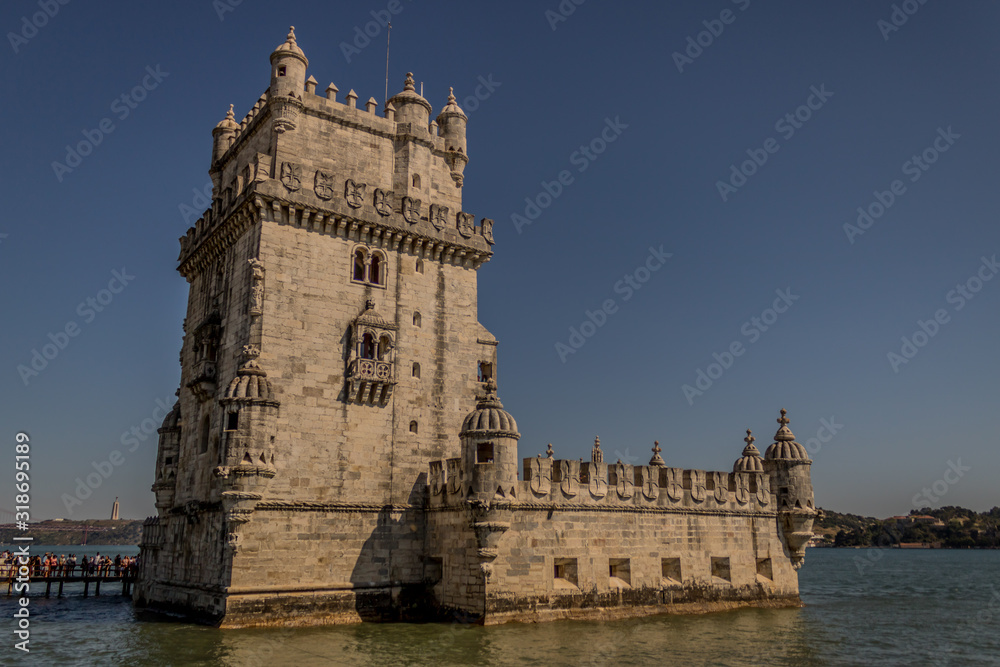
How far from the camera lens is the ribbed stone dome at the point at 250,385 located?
25.8m

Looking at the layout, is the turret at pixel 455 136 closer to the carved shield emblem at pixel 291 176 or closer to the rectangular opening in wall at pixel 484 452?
the carved shield emblem at pixel 291 176

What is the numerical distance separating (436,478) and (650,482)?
8744 millimetres

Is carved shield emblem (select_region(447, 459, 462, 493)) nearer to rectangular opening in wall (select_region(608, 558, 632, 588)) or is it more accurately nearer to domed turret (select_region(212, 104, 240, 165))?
rectangular opening in wall (select_region(608, 558, 632, 588))

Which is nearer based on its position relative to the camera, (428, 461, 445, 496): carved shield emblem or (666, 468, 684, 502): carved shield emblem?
(428, 461, 445, 496): carved shield emblem

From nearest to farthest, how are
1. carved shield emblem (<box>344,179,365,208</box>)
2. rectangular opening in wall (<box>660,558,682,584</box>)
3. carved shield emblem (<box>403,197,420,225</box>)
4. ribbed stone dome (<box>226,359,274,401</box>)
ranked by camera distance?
ribbed stone dome (<box>226,359,274,401</box>) < carved shield emblem (<box>344,179,365,208</box>) < rectangular opening in wall (<box>660,558,682,584</box>) < carved shield emblem (<box>403,197,420,225</box>)

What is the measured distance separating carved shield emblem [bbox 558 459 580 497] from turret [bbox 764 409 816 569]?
11686 mm

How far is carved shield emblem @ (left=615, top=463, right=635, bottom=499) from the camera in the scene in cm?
2953

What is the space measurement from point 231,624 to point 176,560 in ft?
23.2

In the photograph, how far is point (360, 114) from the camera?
32.2 meters

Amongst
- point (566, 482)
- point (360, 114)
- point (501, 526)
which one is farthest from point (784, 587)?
point (360, 114)

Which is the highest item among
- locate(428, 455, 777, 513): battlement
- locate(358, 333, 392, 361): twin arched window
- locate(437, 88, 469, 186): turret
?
locate(437, 88, 469, 186): turret

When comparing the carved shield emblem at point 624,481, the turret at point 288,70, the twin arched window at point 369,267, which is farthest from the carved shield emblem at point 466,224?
the carved shield emblem at point 624,481

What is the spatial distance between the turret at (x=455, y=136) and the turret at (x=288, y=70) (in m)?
6.73

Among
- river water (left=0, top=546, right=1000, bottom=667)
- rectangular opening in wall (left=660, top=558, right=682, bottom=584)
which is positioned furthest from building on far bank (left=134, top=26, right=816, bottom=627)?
river water (left=0, top=546, right=1000, bottom=667)
